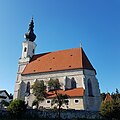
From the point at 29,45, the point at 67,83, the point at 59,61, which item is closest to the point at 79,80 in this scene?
the point at 67,83

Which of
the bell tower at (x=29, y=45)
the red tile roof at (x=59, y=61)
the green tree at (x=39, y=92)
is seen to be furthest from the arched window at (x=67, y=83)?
the bell tower at (x=29, y=45)

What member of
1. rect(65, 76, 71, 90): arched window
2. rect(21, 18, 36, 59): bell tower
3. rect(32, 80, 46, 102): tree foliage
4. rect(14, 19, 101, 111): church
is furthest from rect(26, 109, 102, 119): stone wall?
rect(21, 18, 36, 59): bell tower

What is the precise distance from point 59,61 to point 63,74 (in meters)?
4.36

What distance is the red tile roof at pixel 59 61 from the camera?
3953 cm

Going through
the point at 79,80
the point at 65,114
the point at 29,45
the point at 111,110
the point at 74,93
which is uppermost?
the point at 29,45

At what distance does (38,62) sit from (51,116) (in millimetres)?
20203

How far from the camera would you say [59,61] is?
42531 mm

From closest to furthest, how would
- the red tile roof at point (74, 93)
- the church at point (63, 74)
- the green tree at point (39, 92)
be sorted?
the green tree at point (39, 92) → the red tile roof at point (74, 93) → the church at point (63, 74)

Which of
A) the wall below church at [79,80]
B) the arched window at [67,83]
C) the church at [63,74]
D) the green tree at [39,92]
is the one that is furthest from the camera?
the arched window at [67,83]

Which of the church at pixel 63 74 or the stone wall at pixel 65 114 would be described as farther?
the church at pixel 63 74

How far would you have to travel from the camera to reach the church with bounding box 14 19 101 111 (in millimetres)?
34938

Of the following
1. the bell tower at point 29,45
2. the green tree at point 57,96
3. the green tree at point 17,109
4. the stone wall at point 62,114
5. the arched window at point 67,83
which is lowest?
the stone wall at point 62,114

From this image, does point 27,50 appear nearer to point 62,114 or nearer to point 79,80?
point 79,80

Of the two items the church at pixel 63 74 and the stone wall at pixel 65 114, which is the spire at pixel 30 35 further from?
the stone wall at pixel 65 114
